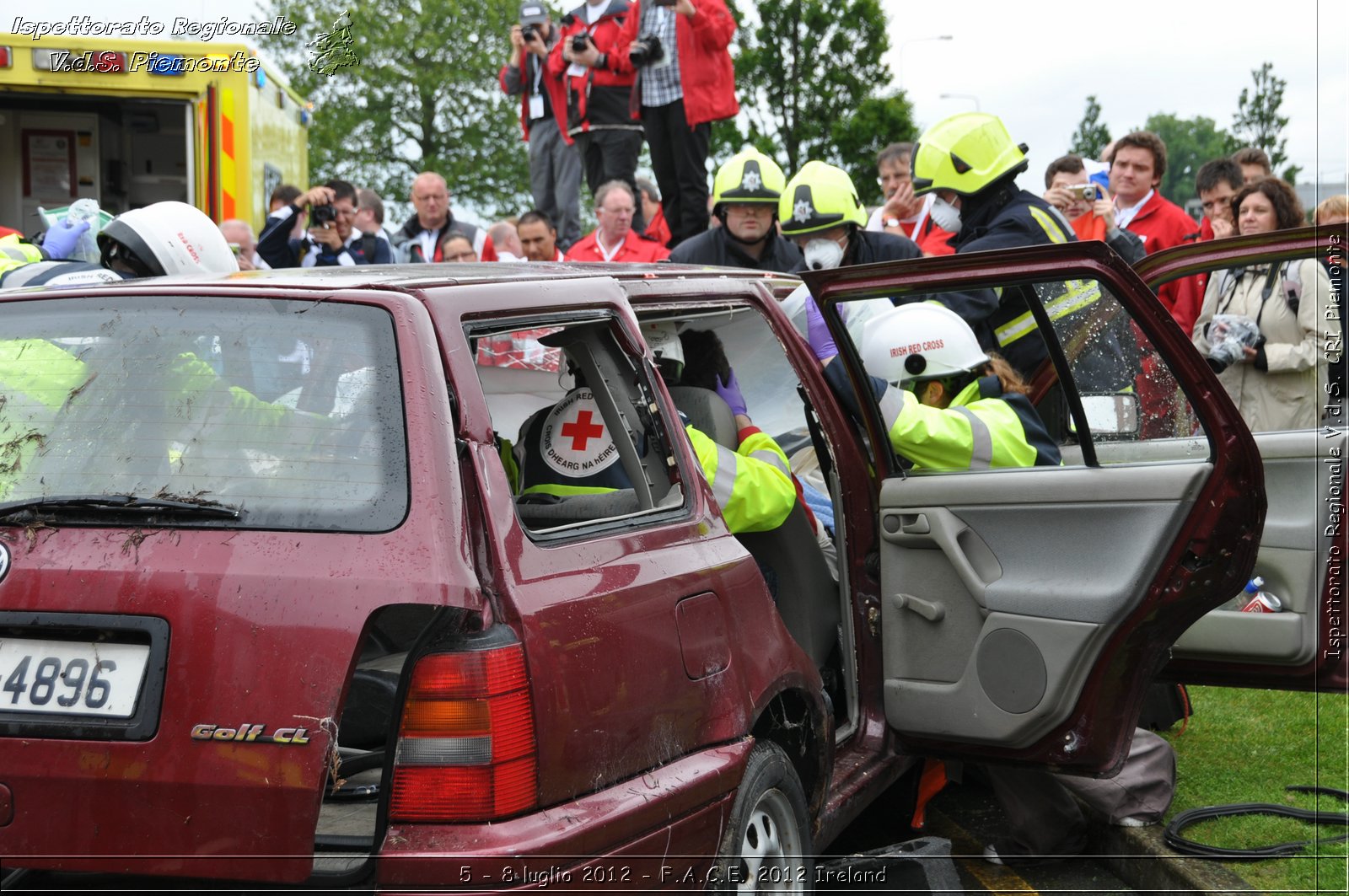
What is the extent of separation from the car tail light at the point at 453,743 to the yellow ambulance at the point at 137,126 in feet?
24.7

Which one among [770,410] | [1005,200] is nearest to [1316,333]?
[1005,200]

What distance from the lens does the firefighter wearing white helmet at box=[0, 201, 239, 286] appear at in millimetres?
4355

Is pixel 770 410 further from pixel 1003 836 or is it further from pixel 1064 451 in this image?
pixel 1003 836

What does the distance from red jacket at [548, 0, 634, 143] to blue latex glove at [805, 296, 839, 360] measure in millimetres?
5048

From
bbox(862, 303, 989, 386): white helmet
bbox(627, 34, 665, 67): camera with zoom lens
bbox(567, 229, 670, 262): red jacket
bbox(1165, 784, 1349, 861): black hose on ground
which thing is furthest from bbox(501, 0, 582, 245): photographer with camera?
bbox(1165, 784, 1349, 861): black hose on ground

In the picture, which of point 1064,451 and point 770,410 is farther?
point 770,410

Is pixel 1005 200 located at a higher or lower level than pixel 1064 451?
higher

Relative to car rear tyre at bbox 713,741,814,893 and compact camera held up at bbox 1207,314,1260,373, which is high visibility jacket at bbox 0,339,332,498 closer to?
car rear tyre at bbox 713,741,814,893

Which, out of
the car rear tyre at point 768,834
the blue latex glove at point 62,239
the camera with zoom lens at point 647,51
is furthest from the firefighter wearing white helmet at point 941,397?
the camera with zoom lens at point 647,51

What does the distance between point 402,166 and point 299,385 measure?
32.7 m

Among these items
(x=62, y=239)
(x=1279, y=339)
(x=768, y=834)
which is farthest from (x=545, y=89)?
(x=768, y=834)

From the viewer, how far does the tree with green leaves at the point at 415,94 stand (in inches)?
1190

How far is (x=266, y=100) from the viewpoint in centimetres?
1017

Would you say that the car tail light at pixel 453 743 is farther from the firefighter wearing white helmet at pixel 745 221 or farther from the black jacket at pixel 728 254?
the black jacket at pixel 728 254
